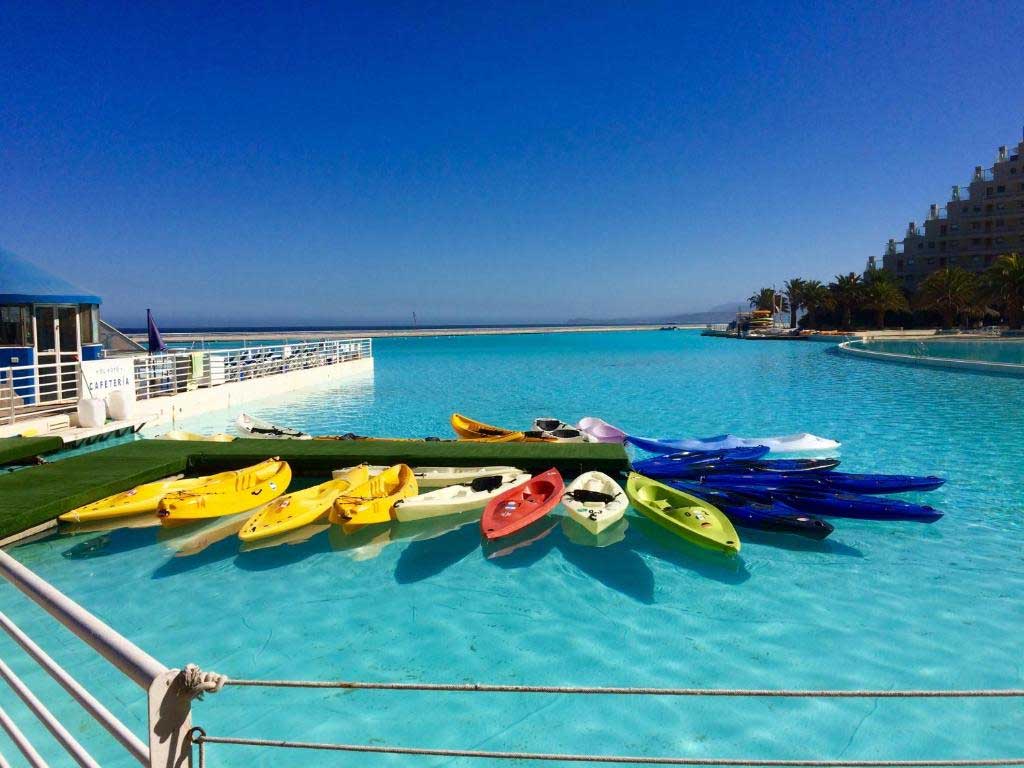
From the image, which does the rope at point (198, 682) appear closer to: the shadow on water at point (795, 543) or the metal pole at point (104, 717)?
the metal pole at point (104, 717)

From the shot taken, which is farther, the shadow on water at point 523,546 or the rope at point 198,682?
the shadow on water at point 523,546

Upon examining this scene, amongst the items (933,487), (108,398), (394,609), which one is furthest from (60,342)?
(933,487)

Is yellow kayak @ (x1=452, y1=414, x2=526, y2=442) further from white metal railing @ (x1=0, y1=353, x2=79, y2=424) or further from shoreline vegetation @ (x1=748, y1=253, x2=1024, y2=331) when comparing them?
shoreline vegetation @ (x1=748, y1=253, x2=1024, y2=331)

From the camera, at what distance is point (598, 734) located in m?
5.65

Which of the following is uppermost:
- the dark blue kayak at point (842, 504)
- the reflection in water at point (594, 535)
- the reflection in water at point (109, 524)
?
the dark blue kayak at point (842, 504)

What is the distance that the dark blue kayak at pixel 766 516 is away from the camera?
10180 millimetres

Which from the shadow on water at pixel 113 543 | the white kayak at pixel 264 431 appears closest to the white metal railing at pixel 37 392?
the white kayak at pixel 264 431

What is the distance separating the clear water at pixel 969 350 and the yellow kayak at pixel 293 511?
41.2 m

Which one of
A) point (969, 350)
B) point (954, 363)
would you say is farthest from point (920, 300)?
point (954, 363)

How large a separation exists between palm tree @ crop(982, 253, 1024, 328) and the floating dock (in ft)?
211

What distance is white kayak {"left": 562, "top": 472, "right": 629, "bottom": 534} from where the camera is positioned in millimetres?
10148

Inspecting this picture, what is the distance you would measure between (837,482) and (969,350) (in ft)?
138

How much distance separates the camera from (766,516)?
1053 cm

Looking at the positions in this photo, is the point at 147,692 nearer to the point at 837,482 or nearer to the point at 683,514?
the point at 683,514
